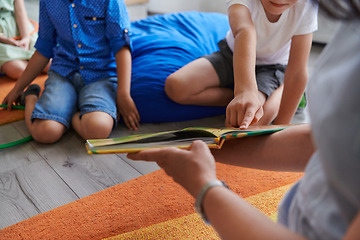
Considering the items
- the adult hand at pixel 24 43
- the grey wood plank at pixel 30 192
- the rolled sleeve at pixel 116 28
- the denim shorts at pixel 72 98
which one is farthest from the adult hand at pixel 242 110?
the adult hand at pixel 24 43

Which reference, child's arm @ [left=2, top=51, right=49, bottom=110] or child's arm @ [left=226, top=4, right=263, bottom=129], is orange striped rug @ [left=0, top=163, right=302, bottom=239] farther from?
child's arm @ [left=2, top=51, right=49, bottom=110]

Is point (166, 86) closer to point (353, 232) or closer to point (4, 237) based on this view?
point (4, 237)

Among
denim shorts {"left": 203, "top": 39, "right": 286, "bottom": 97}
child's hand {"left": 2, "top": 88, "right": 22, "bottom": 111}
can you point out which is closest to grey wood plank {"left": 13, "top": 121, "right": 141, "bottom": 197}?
child's hand {"left": 2, "top": 88, "right": 22, "bottom": 111}

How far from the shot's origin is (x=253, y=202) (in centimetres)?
76

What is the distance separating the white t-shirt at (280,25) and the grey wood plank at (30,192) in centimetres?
79

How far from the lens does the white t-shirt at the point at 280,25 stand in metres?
0.98

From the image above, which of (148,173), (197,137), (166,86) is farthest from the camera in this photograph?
(166,86)

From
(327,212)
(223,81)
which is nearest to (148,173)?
A: (223,81)

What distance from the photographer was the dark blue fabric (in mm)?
1208

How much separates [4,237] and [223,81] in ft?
2.99

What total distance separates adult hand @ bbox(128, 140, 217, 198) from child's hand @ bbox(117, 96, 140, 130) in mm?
684

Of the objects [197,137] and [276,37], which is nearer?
[197,137]

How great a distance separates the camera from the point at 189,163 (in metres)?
0.41

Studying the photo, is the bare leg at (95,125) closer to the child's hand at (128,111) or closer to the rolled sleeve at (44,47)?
the child's hand at (128,111)
